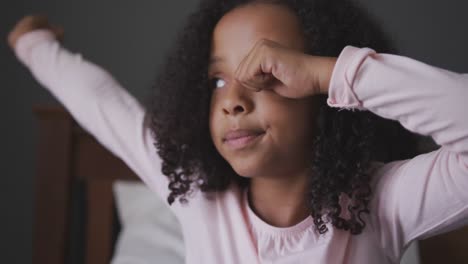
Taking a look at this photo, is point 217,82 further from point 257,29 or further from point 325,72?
point 325,72

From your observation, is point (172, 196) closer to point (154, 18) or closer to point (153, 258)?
point (153, 258)

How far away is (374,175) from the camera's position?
28.1 inches

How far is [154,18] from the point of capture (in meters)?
1.54

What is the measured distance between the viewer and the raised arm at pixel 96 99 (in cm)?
89

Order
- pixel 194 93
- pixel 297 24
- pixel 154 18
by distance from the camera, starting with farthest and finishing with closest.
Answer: pixel 154 18 → pixel 194 93 → pixel 297 24

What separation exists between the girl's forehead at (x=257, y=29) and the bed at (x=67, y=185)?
701mm

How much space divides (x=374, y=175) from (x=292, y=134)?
0.13 m

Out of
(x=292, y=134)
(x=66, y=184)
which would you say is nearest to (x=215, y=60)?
(x=292, y=134)

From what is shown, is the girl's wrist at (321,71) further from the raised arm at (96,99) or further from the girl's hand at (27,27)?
the girl's hand at (27,27)

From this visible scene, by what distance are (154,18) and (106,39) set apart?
0.53ft

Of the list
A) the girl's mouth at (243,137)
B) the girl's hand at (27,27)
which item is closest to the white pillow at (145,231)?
the girl's hand at (27,27)

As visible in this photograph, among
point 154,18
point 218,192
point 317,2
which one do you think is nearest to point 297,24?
point 317,2

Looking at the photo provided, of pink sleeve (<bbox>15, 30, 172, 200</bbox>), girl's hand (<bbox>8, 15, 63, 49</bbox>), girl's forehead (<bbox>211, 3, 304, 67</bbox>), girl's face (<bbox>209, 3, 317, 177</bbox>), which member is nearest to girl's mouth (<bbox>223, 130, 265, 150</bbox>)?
girl's face (<bbox>209, 3, 317, 177</bbox>)

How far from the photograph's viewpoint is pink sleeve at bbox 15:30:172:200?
0.89 m
